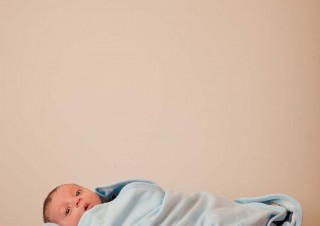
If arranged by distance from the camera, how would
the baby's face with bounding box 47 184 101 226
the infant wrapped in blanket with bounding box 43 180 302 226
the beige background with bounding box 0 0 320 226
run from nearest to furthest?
the infant wrapped in blanket with bounding box 43 180 302 226, the baby's face with bounding box 47 184 101 226, the beige background with bounding box 0 0 320 226

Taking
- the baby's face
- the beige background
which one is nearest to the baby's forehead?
the baby's face

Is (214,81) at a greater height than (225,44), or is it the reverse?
(225,44)

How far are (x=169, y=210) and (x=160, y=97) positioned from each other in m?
0.47

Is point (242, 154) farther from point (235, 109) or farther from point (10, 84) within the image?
point (10, 84)

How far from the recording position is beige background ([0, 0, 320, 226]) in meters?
1.05

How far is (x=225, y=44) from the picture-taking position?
43.8 inches

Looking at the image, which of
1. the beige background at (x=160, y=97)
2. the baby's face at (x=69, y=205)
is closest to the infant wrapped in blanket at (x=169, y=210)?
the baby's face at (x=69, y=205)

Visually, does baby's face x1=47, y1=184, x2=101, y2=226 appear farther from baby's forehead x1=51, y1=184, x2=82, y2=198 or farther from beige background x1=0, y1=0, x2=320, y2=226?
beige background x1=0, y1=0, x2=320, y2=226

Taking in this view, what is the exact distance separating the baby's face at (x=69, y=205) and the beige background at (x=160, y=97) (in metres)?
0.22

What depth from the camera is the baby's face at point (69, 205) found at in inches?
33.4

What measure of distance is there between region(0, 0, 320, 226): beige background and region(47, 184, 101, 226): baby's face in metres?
0.22

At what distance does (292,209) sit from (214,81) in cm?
49

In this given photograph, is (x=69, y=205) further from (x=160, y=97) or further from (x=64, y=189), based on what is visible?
(x=160, y=97)

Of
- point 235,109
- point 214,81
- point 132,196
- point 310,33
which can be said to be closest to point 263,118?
point 235,109
